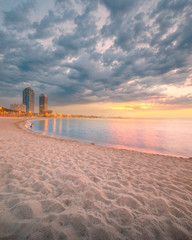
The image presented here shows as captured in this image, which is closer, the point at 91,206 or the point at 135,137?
the point at 91,206

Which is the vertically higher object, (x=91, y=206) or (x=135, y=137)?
(x=91, y=206)

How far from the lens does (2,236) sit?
178 centimetres

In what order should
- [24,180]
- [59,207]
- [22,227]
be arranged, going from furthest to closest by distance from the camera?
[24,180] → [59,207] → [22,227]

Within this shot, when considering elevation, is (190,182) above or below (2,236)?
below

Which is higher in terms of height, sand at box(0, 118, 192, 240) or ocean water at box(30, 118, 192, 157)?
sand at box(0, 118, 192, 240)

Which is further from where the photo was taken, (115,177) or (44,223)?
(115,177)

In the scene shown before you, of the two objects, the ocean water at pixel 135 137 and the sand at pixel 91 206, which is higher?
the sand at pixel 91 206

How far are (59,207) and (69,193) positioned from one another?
0.53 metres

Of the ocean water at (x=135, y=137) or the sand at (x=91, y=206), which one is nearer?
the sand at (x=91, y=206)

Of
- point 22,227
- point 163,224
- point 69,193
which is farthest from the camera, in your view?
point 69,193

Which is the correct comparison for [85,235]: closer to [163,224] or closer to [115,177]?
[163,224]

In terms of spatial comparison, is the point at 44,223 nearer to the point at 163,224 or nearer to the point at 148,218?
the point at 148,218

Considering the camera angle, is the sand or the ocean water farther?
the ocean water

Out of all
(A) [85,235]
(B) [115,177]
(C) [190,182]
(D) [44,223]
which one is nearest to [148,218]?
(A) [85,235]
